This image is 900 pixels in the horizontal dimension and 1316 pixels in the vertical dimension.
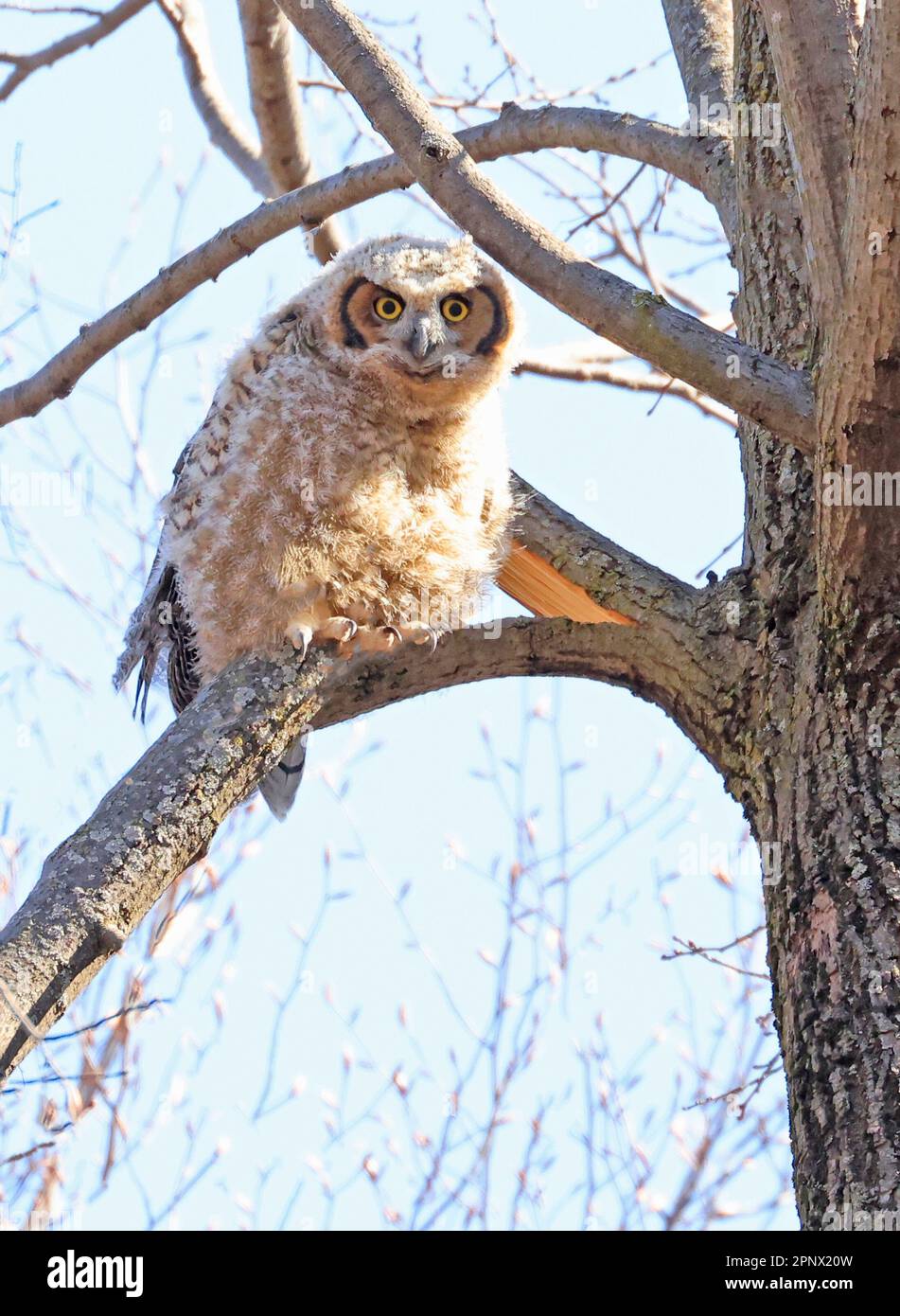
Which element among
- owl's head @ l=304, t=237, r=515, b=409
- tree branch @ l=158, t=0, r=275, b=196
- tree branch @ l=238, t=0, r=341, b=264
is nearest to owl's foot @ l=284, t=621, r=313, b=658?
owl's head @ l=304, t=237, r=515, b=409

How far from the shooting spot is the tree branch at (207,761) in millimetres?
2283

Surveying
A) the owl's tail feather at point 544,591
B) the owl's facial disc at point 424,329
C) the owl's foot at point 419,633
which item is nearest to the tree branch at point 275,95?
the owl's facial disc at point 424,329

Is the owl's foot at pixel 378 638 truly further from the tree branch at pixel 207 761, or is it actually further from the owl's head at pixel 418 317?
the owl's head at pixel 418 317

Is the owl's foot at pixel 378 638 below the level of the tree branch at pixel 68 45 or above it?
below

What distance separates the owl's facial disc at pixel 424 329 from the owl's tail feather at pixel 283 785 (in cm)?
124

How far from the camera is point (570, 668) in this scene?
122 inches

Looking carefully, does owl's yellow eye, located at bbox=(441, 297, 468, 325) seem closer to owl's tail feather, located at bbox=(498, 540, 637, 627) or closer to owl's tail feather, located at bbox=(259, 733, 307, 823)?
owl's tail feather, located at bbox=(498, 540, 637, 627)

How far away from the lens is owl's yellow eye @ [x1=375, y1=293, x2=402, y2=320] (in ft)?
13.2

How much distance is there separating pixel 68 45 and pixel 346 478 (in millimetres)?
1868

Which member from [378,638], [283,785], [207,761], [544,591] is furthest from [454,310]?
[207,761]

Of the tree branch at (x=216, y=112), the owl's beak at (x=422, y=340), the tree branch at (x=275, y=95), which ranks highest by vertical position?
the tree branch at (x=216, y=112)

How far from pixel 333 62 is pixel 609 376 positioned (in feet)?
6.81

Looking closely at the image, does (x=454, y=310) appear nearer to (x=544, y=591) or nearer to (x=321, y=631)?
(x=544, y=591)
